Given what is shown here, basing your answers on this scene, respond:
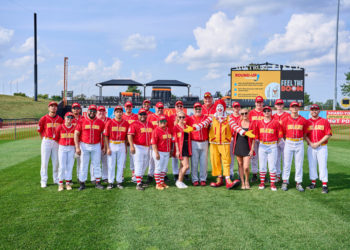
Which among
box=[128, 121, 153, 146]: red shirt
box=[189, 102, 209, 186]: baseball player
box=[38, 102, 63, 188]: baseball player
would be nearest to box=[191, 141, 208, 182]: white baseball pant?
box=[189, 102, 209, 186]: baseball player

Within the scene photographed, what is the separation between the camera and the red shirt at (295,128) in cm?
656

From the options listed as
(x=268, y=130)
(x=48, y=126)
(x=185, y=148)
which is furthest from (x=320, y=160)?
(x=48, y=126)

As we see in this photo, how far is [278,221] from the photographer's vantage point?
4715 mm

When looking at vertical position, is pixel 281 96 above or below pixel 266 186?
above

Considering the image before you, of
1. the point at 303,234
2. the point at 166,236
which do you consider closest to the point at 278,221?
the point at 303,234

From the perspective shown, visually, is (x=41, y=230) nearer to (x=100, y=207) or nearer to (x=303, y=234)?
(x=100, y=207)

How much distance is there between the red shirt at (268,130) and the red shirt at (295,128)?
20cm

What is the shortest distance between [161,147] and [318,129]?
3.71 m

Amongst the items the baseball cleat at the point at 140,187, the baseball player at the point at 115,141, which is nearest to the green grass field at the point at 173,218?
the baseball cleat at the point at 140,187

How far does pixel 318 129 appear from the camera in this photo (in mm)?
6578

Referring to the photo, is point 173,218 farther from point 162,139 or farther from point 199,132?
point 199,132

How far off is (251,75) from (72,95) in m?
22.2

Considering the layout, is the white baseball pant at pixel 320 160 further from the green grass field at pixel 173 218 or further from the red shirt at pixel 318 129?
the green grass field at pixel 173 218

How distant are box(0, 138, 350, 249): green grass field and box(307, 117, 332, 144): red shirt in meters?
1.26
